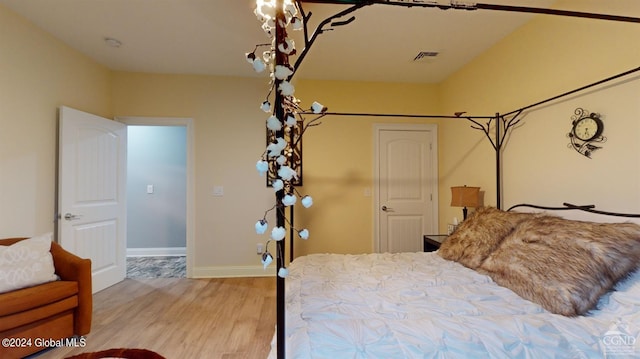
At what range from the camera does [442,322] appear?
3.94 feet

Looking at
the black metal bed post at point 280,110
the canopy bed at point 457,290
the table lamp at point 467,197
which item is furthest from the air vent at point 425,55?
the black metal bed post at point 280,110

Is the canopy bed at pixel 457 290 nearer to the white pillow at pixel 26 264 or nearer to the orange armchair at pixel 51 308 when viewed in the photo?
the orange armchair at pixel 51 308

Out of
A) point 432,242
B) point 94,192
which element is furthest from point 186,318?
point 432,242

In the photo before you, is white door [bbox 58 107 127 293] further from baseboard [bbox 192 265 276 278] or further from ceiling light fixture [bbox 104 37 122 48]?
baseboard [bbox 192 265 276 278]

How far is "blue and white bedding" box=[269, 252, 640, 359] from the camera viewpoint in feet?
3.49

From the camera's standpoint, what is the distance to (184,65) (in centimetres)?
335

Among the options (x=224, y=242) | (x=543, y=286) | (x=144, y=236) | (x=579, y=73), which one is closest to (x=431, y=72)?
(x=579, y=73)

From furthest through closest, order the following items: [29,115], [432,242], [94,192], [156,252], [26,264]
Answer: [156,252] < [94,192] < [432,242] < [29,115] < [26,264]

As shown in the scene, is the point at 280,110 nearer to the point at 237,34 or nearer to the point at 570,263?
the point at 570,263

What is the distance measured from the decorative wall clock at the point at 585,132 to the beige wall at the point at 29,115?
439cm

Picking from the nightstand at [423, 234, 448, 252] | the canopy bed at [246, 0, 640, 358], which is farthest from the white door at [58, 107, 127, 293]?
the nightstand at [423, 234, 448, 252]

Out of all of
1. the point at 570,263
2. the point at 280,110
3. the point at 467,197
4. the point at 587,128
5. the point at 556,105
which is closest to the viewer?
the point at 280,110

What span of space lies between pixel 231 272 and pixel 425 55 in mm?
3497

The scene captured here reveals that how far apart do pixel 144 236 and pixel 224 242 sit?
6.83 ft
